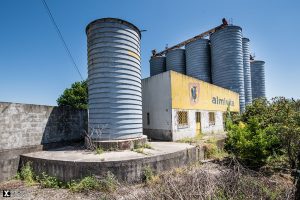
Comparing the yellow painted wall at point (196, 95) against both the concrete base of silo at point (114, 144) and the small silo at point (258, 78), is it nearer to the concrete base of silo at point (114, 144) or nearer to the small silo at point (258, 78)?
the concrete base of silo at point (114, 144)

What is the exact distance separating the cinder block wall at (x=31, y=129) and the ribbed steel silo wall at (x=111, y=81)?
2007 mm

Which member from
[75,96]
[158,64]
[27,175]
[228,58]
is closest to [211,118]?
[228,58]

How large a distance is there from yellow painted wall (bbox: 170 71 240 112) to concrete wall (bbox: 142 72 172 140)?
40cm

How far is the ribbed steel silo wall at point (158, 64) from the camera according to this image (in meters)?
25.2

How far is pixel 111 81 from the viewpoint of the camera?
788 centimetres

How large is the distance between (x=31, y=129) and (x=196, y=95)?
31.9 ft

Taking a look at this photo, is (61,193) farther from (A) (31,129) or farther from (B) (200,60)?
(B) (200,60)

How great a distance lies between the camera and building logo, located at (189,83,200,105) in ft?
42.2

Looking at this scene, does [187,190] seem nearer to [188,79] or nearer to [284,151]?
[284,151]

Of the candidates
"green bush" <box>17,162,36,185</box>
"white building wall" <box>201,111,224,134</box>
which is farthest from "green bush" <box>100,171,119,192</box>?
"white building wall" <box>201,111,224,134</box>

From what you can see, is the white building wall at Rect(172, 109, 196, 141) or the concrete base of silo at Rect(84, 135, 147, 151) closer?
the concrete base of silo at Rect(84, 135, 147, 151)

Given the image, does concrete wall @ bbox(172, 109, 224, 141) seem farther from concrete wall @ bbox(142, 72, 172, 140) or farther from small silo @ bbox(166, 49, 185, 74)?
small silo @ bbox(166, 49, 185, 74)

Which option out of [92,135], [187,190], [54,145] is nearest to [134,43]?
[92,135]

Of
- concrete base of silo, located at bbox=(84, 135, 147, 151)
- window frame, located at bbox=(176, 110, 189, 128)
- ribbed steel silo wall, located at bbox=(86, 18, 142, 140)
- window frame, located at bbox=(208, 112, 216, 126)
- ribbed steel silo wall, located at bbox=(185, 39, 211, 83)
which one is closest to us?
concrete base of silo, located at bbox=(84, 135, 147, 151)
